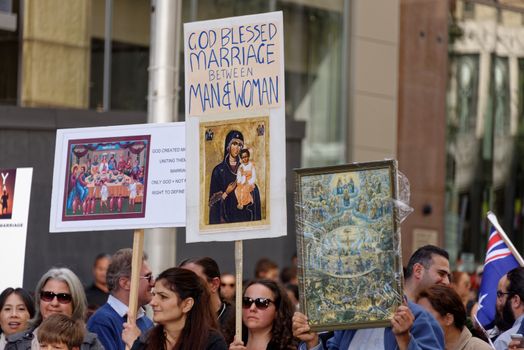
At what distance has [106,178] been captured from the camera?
986cm

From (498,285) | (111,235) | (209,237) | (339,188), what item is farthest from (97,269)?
(339,188)

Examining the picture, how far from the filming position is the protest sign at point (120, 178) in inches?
379

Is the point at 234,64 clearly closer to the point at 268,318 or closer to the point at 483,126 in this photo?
the point at 268,318

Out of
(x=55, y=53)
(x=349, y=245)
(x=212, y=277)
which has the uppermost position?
(x=55, y=53)

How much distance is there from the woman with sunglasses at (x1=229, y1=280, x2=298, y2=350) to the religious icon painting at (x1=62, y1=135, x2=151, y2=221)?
895mm

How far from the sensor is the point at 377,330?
8039 mm

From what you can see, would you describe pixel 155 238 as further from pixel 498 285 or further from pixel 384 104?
pixel 384 104

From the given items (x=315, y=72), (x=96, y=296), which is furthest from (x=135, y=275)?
(x=315, y=72)

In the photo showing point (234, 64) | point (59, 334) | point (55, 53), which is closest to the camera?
point (59, 334)

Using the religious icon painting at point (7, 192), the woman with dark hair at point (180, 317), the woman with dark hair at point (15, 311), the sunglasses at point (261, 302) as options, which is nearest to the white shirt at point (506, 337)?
the sunglasses at point (261, 302)

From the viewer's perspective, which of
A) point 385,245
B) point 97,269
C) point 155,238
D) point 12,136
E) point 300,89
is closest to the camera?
point 385,245

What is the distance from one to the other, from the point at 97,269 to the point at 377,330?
24.7 ft

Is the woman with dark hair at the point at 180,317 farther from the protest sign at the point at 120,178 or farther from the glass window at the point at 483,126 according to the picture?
the glass window at the point at 483,126

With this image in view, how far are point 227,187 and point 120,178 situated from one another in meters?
1.08
